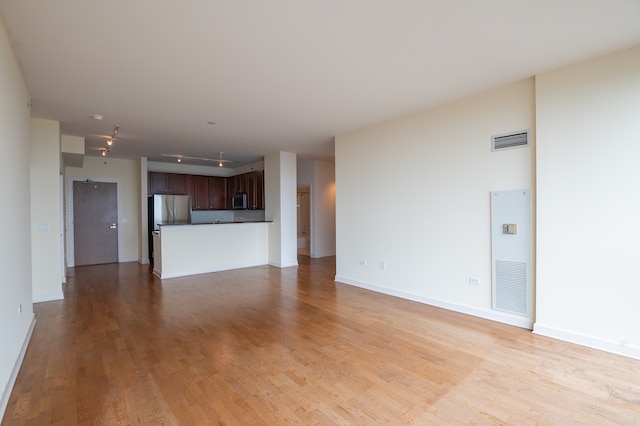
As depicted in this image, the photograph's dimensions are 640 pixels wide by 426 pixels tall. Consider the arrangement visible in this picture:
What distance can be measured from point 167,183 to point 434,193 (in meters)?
6.89

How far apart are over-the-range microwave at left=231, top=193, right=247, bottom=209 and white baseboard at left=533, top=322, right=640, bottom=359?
6.98 meters

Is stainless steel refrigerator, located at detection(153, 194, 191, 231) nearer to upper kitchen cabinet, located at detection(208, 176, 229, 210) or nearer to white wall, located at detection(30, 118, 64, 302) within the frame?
upper kitchen cabinet, located at detection(208, 176, 229, 210)

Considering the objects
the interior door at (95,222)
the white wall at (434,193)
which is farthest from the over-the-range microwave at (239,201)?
the white wall at (434,193)

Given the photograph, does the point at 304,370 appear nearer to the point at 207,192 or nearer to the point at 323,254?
the point at 323,254

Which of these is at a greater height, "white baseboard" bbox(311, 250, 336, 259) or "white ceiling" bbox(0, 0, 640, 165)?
"white ceiling" bbox(0, 0, 640, 165)

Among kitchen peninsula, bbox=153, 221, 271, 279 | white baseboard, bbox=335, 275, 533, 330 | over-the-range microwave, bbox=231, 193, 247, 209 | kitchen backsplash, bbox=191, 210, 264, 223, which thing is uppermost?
over-the-range microwave, bbox=231, 193, 247, 209

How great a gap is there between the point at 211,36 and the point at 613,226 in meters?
3.75

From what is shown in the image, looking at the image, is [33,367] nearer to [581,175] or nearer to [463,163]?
[463,163]

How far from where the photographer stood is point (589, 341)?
9.34 ft

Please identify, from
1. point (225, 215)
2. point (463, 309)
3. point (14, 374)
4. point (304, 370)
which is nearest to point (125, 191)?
point (225, 215)

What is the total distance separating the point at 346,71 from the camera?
119 inches

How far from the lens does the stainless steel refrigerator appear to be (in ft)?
25.1

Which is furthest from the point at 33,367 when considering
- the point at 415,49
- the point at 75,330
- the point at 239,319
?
the point at 415,49

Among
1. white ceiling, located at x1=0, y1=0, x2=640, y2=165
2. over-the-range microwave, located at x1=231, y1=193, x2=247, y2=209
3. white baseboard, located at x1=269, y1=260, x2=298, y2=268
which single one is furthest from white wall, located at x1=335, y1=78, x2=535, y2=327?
over-the-range microwave, located at x1=231, y1=193, x2=247, y2=209
